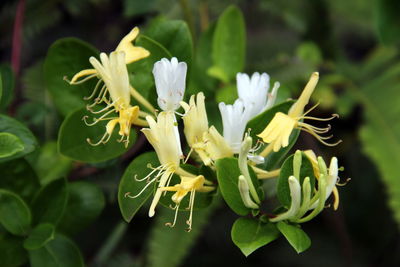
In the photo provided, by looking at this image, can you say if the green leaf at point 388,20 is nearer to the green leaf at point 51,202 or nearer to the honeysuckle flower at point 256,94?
the honeysuckle flower at point 256,94

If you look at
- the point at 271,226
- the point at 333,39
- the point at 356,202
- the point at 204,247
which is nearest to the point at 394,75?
the point at 333,39

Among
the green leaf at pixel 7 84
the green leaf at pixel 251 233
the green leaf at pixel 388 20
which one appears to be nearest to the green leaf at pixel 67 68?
the green leaf at pixel 7 84

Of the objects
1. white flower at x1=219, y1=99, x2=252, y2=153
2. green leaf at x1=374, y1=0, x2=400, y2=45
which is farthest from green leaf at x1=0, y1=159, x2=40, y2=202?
green leaf at x1=374, y1=0, x2=400, y2=45

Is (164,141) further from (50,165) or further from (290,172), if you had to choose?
(50,165)

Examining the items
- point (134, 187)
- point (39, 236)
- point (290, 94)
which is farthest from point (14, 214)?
point (290, 94)

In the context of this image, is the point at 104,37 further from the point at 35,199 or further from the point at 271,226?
the point at 271,226
